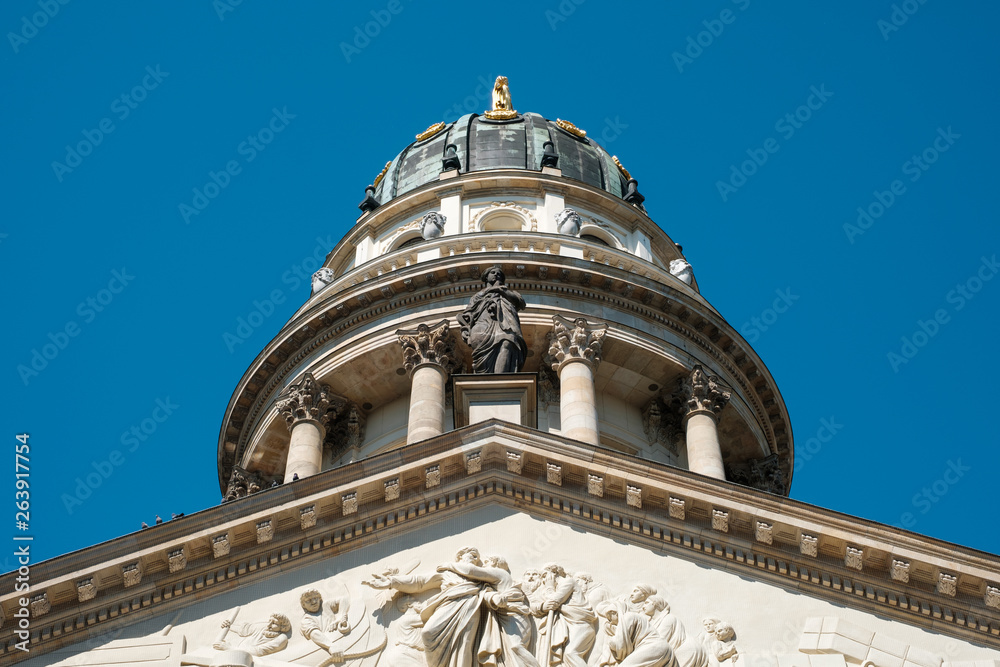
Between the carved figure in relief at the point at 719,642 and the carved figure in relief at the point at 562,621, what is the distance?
1.26 metres

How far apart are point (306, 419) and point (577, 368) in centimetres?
617

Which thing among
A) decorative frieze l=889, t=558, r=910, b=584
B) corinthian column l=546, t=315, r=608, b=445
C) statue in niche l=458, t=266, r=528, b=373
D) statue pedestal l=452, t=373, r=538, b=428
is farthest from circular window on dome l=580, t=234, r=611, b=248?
decorative frieze l=889, t=558, r=910, b=584

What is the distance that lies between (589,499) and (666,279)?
19.3 metres

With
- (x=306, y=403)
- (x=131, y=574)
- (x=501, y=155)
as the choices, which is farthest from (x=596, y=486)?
(x=501, y=155)

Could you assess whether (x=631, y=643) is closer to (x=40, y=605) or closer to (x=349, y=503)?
(x=349, y=503)

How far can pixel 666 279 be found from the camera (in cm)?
3703

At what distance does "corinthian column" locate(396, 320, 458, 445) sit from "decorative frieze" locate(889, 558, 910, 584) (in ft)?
47.5

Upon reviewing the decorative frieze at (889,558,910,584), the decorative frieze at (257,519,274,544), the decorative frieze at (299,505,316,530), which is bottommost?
the decorative frieze at (889,558,910,584)

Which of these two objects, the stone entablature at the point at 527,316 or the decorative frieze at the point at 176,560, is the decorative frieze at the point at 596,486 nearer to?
the decorative frieze at the point at 176,560

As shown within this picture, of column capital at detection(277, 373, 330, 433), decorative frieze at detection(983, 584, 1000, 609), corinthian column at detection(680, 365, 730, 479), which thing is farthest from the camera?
column capital at detection(277, 373, 330, 433)

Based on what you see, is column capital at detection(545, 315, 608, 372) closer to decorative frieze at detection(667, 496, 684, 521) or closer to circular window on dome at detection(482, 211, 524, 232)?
circular window on dome at detection(482, 211, 524, 232)

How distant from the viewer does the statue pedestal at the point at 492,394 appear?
20.7 metres

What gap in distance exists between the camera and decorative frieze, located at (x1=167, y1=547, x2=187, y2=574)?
17.5m

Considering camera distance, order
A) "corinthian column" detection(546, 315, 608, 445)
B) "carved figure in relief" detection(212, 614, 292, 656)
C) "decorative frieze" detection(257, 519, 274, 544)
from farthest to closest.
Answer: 1. "corinthian column" detection(546, 315, 608, 445)
2. "decorative frieze" detection(257, 519, 274, 544)
3. "carved figure in relief" detection(212, 614, 292, 656)
